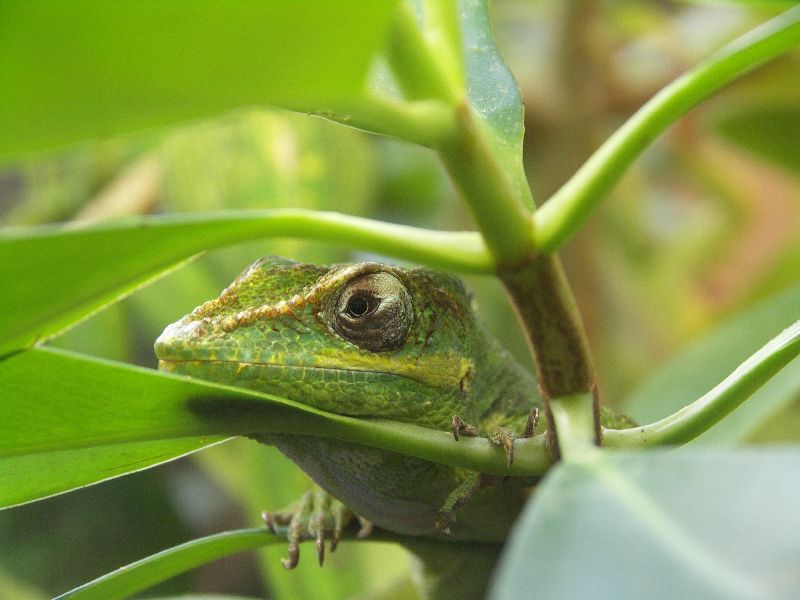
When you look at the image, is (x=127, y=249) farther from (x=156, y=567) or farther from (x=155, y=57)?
(x=156, y=567)

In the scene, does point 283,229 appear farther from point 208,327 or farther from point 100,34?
point 208,327

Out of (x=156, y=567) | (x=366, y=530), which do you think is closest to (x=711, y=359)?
(x=366, y=530)

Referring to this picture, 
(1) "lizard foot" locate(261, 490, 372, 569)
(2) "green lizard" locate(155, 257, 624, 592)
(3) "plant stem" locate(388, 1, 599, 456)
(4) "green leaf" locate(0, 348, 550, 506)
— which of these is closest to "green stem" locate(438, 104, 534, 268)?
(3) "plant stem" locate(388, 1, 599, 456)


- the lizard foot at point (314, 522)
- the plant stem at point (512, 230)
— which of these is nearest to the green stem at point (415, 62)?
the plant stem at point (512, 230)

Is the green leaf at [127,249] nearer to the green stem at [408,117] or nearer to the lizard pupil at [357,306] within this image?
the green stem at [408,117]

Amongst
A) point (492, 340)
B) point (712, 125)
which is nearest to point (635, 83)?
point (712, 125)

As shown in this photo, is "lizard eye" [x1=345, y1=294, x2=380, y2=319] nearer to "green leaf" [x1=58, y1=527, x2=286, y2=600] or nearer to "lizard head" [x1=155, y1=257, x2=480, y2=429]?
"lizard head" [x1=155, y1=257, x2=480, y2=429]
